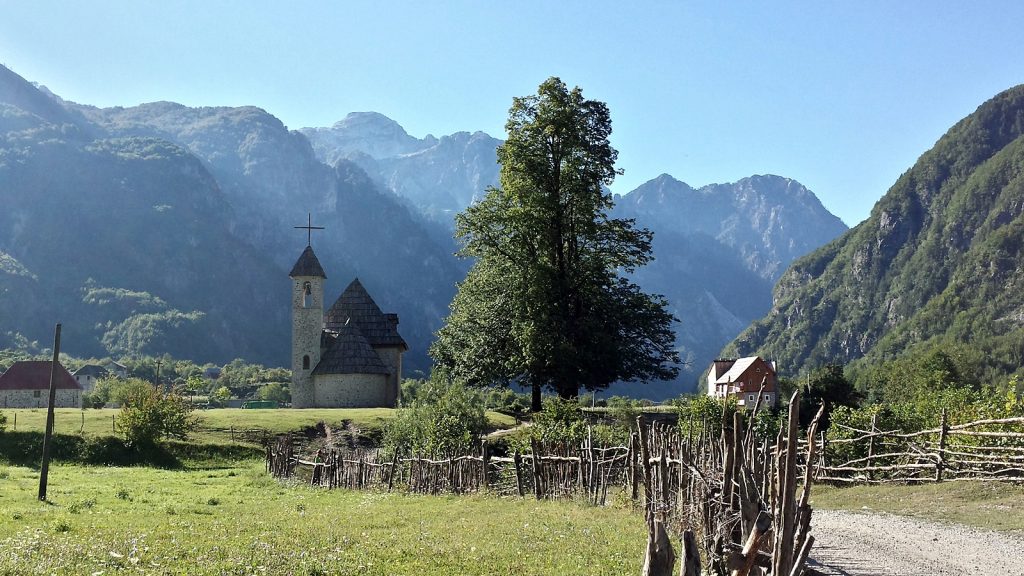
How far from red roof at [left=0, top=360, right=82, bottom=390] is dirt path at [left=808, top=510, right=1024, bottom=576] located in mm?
79678

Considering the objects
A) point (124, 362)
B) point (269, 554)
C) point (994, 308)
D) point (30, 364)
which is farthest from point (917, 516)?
point (124, 362)

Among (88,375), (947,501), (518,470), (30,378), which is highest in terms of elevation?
(88,375)

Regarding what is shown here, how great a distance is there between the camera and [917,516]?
19719 millimetres

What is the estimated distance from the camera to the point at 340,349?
54.7 m

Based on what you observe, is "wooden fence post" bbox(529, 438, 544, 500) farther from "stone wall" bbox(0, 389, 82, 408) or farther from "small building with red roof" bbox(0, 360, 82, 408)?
"stone wall" bbox(0, 389, 82, 408)

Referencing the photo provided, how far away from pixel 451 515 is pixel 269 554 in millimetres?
7021

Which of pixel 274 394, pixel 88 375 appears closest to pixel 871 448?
pixel 274 394

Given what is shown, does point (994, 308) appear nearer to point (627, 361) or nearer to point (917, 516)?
point (627, 361)

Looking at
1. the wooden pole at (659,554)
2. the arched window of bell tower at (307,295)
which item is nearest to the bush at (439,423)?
the wooden pole at (659,554)

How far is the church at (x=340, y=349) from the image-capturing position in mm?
53938

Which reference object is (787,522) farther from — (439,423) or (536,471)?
(439,423)

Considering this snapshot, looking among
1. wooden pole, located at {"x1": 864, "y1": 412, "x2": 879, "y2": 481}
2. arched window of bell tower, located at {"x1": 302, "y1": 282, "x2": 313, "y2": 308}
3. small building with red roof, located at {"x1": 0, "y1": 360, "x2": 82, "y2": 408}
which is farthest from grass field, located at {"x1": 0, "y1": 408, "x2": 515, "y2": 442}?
small building with red roof, located at {"x1": 0, "y1": 360, "x2": 82, "y2": 408}

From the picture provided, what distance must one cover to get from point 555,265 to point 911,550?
2619 cm

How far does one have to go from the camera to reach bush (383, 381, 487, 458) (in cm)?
3052
